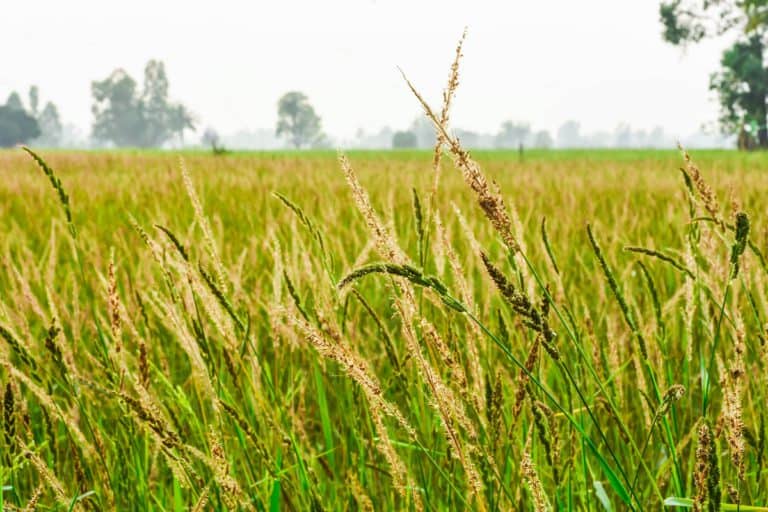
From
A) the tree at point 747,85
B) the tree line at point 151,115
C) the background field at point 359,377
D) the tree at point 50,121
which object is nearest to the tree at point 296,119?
the tree line at point 151,115

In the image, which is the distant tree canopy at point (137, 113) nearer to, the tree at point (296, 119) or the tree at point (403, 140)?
the tree at point (296, 119)

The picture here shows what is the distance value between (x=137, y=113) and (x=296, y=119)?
24935 mm

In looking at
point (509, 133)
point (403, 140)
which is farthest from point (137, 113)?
point (509, 133)

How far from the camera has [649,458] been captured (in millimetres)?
1449

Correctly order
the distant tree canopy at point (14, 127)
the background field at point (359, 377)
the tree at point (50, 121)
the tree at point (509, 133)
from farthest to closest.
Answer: the tree at point (509, 133) < the tree at point (50, 121) < the distant tree canopy at point (14, 127) < the background field at point (359, 377)

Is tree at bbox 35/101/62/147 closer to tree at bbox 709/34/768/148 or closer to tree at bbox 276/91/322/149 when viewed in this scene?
tree at bbox 276/91/322/149

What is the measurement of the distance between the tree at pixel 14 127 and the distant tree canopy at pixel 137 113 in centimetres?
1681

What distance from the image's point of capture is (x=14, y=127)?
294 ft

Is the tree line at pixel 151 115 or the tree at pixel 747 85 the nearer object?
the tree at pixel 747 85

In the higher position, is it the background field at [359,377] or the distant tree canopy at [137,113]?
the distant tree canopy at [137,113]

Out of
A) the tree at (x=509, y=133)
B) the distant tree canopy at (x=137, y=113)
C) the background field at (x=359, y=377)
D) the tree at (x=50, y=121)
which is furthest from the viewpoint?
the tree at (x=509, y=133)

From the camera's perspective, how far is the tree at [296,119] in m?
115

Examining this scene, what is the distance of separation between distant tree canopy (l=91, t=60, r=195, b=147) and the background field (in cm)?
11356

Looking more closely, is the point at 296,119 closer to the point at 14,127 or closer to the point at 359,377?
the point at 14,127
